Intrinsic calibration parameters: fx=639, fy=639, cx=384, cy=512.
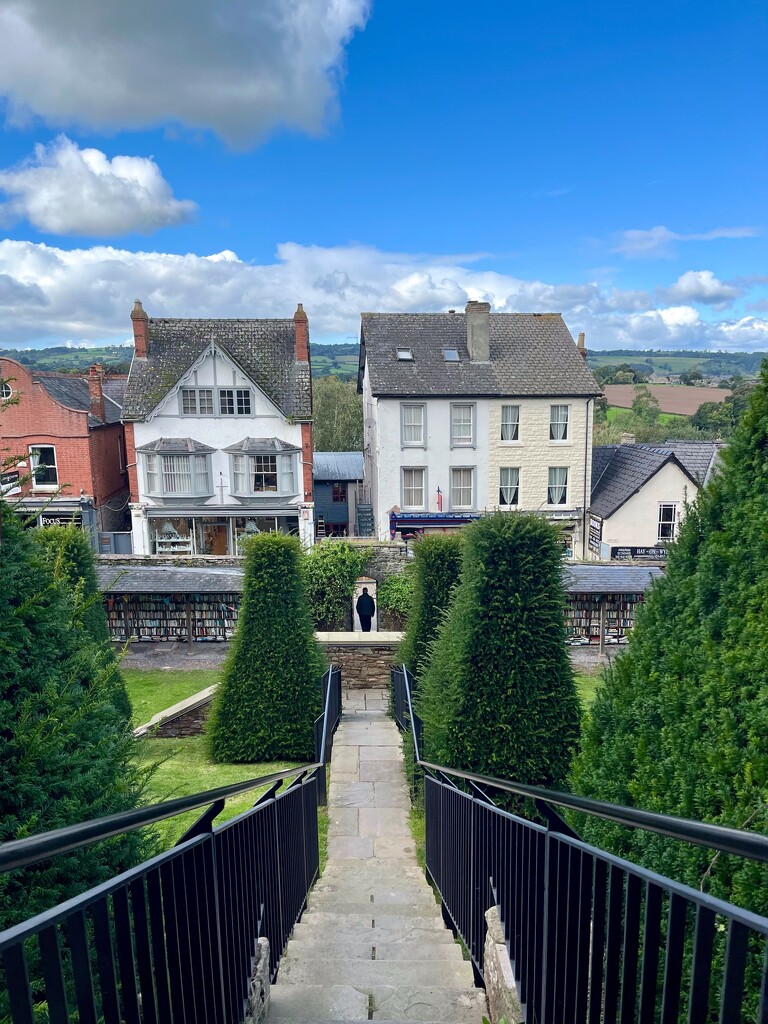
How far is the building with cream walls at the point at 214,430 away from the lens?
2628 cm

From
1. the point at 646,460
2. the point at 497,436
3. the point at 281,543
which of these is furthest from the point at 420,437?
the point at 281,543

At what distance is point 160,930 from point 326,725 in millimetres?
6705

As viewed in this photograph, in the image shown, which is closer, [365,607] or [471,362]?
[365,607]

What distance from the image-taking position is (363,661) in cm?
1448

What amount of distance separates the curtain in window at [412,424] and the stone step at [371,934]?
22.5m

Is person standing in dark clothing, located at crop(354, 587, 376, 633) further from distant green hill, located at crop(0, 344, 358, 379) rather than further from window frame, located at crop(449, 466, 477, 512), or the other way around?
distant green hill, located at crop(0, 344, 358, 379)

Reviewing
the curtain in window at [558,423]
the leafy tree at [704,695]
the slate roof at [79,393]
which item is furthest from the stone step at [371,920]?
the slate roof at [79,393]

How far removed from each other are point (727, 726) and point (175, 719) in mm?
10579

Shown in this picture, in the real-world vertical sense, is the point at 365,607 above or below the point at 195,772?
above

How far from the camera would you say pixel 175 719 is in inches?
460

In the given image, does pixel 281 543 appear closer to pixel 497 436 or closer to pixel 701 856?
pixel 701 856

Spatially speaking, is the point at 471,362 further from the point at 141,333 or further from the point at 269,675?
the point at 269,675

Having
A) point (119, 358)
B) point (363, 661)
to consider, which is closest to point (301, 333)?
point (363, 661)

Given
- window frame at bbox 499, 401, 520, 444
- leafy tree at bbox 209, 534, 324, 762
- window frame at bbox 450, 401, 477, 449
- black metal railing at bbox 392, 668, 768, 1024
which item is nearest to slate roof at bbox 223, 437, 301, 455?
window frame at bbox 450, 401, 477, 449
